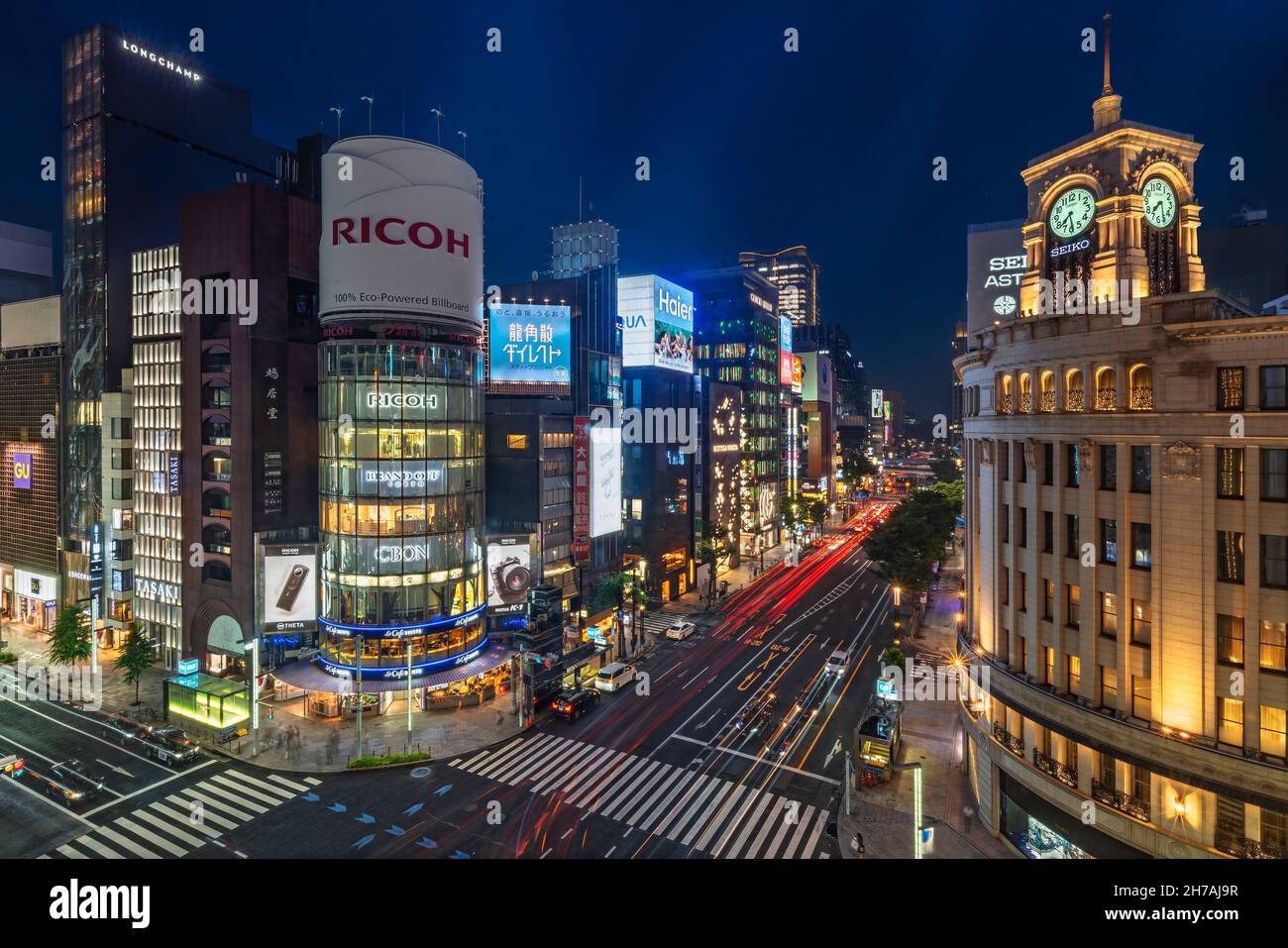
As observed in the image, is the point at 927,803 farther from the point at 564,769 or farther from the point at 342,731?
the point at 342,731

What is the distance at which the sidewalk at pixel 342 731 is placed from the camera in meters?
37.8

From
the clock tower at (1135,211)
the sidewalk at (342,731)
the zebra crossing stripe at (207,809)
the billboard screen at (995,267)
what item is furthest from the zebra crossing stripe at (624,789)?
the billboard screen at (995,267)

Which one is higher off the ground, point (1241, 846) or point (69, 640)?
point (69, 640)

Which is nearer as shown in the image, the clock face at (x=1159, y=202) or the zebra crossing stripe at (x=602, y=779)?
the clock face at (x=1159, y=202)

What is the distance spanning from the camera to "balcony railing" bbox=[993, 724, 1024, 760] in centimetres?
2864

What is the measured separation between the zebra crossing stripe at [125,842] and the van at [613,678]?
2645 cm

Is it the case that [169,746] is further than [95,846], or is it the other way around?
[169,746]

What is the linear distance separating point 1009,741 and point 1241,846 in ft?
26.9

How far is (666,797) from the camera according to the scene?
3316cm

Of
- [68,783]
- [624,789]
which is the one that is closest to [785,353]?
[624,789]

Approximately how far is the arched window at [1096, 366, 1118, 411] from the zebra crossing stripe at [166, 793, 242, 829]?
1644 inches

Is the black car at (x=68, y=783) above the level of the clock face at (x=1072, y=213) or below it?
below

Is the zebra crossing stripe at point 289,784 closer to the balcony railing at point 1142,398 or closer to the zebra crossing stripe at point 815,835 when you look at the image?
the zebra crossing stripe at point 815,835
